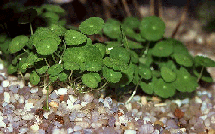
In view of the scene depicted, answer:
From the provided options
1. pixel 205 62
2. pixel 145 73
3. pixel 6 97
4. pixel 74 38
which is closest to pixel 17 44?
pixel 6 97

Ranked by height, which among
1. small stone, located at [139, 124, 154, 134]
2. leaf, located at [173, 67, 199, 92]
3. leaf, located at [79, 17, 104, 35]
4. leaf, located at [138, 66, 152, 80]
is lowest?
leaf, located at [173, 67, 199, 92]

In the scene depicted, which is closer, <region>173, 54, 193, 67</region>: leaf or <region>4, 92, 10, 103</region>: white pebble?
<region>4, 92, 10, 103</region>: white pebble

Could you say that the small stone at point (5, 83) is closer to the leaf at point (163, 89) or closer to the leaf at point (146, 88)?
the leaf at point (146, 88)

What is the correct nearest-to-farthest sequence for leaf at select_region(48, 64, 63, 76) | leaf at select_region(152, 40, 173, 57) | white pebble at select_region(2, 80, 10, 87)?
1. leaf at select_region(48, 64, 63, 76)
2. white pebble at select_region(2, 80, 10, 87)
3. leaf at select_region(152, 40, 173, 57)

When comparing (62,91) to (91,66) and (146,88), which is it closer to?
(91,66)

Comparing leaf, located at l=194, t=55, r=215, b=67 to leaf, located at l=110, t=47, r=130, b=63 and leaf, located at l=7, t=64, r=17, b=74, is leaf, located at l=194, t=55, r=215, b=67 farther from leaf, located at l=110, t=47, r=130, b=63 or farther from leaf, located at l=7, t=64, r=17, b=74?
leaf, located at l=7, t=64, r=17, b=74

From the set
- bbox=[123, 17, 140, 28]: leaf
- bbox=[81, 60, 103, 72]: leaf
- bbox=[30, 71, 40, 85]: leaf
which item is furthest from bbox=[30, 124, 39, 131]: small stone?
bbox=[123, 17, 140, 28]: leaf

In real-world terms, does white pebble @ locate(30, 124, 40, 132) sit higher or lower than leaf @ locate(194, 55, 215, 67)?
lower
